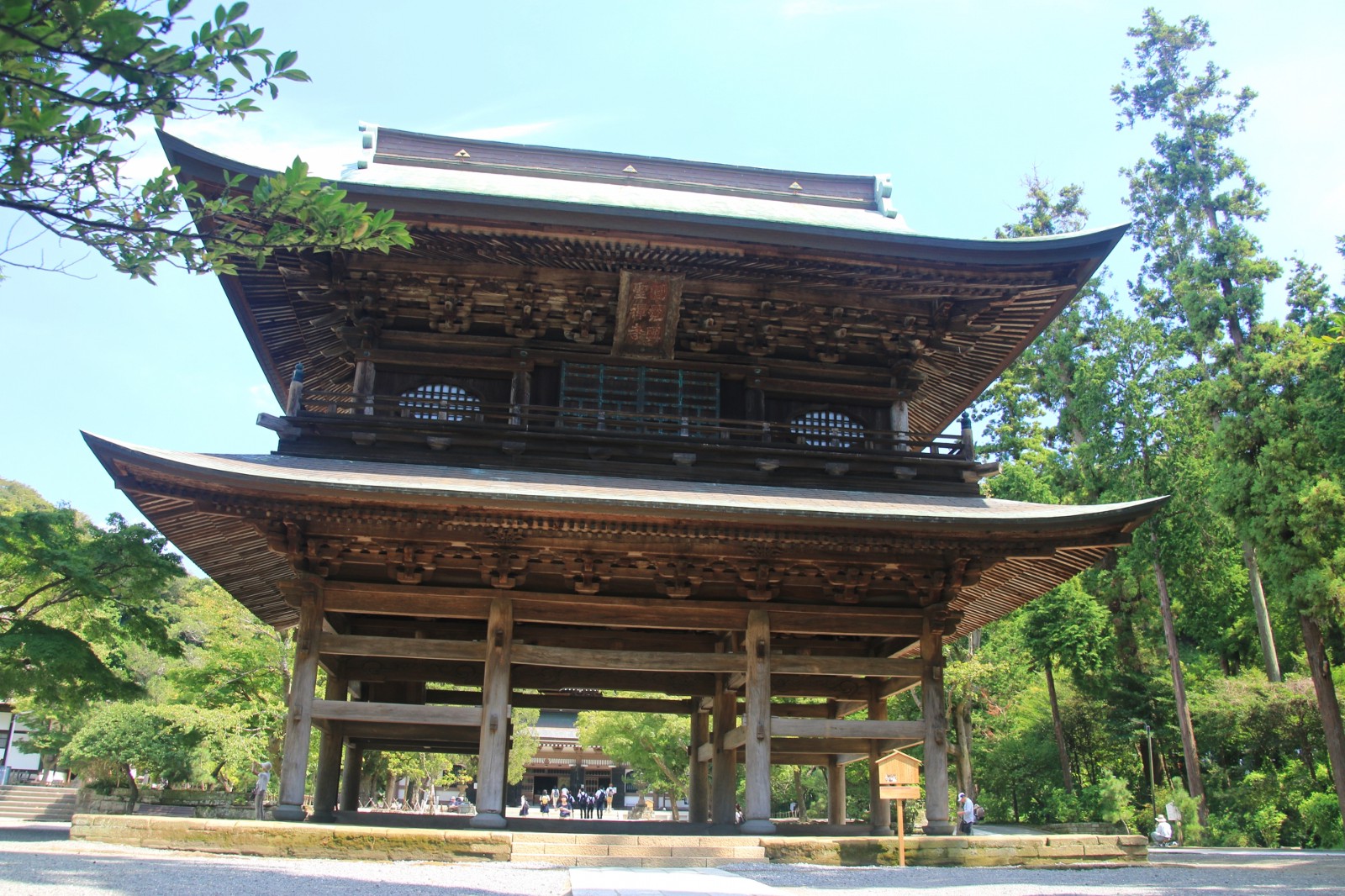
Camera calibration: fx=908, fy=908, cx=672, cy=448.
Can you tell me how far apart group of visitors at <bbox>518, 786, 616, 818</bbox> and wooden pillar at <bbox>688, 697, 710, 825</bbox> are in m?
28.9

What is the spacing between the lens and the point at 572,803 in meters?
47.5

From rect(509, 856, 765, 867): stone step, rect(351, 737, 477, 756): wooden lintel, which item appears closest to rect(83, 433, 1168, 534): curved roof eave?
rect(509, 856, 765, 867): stone step

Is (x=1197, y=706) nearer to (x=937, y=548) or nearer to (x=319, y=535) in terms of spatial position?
(x=937, y=548)

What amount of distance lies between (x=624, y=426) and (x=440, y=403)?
275 cm

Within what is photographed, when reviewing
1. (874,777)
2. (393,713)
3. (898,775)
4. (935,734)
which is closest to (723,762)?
(874,777)

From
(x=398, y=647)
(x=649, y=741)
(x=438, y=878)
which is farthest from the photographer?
(x=649, y=741)

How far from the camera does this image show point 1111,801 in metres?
28.2

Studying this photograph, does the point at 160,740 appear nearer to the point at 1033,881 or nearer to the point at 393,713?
the point at 393,713

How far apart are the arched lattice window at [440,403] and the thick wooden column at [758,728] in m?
5.09

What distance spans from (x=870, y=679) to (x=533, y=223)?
9.25m

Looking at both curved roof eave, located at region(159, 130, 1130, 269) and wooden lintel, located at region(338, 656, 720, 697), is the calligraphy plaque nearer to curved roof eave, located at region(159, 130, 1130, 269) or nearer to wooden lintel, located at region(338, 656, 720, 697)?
curved roof eave, located at region(159, 130, 1130, 269)

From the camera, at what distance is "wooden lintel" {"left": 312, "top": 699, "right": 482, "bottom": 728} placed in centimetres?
1111

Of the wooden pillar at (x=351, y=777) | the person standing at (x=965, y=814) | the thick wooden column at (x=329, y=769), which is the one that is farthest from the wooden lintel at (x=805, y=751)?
the person standing at (x=965, y=814)

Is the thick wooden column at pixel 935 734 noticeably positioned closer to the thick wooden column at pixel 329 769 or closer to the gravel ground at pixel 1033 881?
the gravel ground at pixel 1033 881
